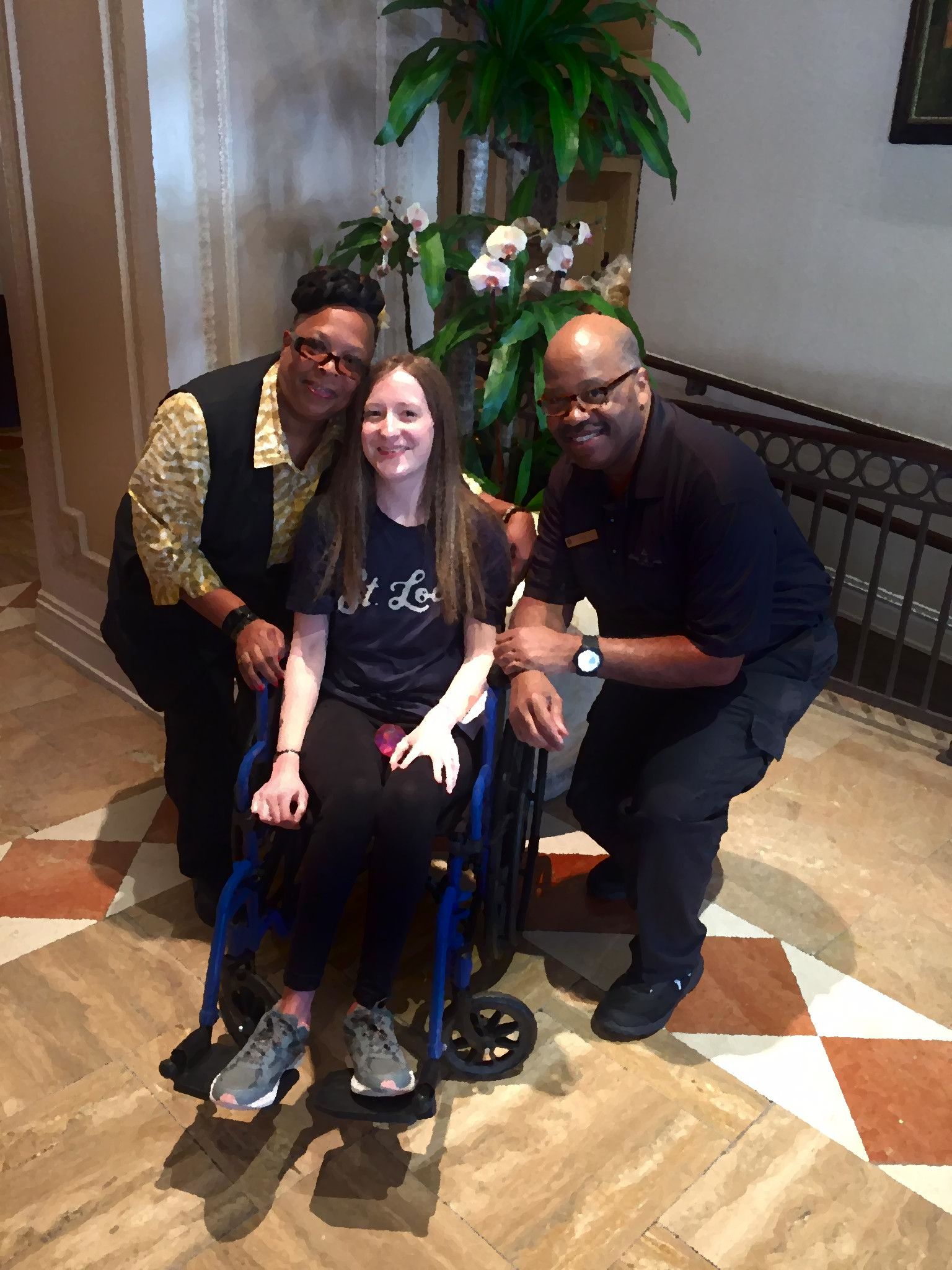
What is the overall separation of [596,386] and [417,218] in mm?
836

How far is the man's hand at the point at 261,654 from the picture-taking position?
1.70 metres

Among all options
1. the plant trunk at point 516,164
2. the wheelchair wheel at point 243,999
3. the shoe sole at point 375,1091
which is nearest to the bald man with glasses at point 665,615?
the shoe sole at point 375,1091

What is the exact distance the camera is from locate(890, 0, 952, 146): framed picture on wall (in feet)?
10.3

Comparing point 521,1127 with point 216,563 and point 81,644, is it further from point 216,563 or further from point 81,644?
point 81,644

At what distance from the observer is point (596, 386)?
5.15 feet

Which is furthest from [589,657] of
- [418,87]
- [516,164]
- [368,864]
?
[516,164]

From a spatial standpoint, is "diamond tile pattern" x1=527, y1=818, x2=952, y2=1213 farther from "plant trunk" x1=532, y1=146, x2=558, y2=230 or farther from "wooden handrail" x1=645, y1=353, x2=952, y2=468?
"wooden handrail" x1=645, y1=353, x2=952, y2=468

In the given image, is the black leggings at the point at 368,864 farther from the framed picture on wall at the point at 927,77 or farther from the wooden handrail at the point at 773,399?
the framed picture on wall at the point at 927,77

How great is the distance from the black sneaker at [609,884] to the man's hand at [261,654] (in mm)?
837

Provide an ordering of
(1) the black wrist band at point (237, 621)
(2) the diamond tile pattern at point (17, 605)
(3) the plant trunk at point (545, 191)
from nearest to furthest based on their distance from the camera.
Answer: (1) the black wrist band at point (237, 621) < (3) the plant trunk at point (545, 191) < (2) the diamond tile pattern at point (17, 605)

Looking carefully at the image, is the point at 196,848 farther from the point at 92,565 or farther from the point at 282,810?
the point at 92,565

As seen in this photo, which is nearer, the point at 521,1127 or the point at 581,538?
the point at 521,1127

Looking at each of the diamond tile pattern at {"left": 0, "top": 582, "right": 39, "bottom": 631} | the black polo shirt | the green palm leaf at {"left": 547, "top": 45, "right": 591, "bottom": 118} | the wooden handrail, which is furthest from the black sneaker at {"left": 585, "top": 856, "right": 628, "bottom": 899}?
the diamond tile pattern at {"left": 0, "top": 582, "right": 39, "bottom": 631}

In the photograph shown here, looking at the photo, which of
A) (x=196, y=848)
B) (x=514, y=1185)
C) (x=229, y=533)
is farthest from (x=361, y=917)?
(x=229, y=533)
